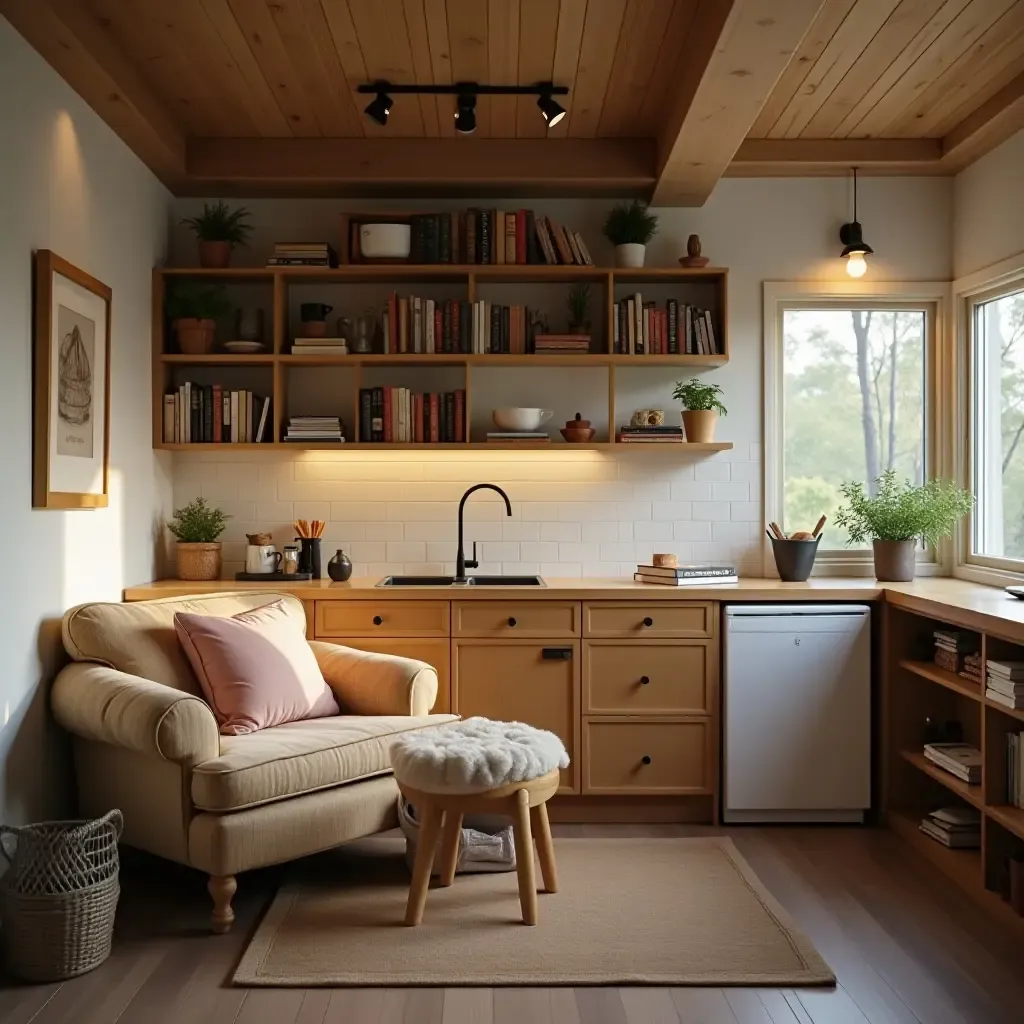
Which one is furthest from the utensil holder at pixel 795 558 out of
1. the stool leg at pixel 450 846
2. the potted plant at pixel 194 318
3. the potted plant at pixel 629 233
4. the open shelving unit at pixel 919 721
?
the potted plant at pixel 194 318

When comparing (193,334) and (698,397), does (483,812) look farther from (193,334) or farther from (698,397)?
(193,334)

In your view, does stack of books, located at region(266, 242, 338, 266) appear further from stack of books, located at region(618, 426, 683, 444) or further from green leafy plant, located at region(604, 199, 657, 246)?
stack of books, located at region(618, 426, 683, 444)

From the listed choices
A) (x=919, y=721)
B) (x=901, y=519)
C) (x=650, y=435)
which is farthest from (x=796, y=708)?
(x=650, y=435)

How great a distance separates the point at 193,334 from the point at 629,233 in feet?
6.14

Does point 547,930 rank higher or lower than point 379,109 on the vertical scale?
lower

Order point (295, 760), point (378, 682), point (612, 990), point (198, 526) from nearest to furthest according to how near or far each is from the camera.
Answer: point (612, 990) → point (295, 760) → point (378, 682) → point (198, 526)

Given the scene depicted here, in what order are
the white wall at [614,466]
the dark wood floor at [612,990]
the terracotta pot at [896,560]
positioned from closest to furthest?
the dark wood floor at [612,990], the terracotta pot at [896,560], the white wall at [614,466]

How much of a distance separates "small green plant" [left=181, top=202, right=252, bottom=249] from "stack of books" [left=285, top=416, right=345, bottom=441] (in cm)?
83

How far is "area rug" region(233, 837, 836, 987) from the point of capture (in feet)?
8.90

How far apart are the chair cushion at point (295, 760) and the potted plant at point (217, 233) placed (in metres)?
2.05

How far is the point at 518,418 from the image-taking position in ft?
14.4

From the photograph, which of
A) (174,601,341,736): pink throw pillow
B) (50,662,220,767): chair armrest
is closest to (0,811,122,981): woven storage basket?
(50,662,220,767): chair armrest

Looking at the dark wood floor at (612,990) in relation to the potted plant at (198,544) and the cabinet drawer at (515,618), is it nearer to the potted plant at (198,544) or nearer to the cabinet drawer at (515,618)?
the cabinet drawer at (515,618)

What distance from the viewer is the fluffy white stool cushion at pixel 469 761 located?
2.91m
